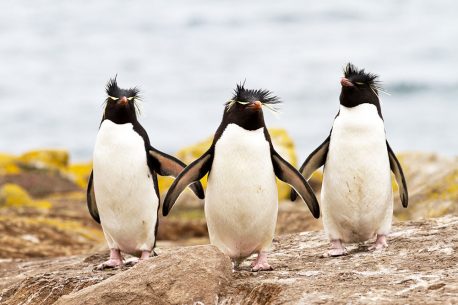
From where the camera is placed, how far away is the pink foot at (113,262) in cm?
829

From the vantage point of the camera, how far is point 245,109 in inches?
295

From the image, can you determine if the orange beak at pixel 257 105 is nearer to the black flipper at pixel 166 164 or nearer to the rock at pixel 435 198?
the black flipper at pixel 166 164

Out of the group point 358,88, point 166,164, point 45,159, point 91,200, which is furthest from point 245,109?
point 45,159

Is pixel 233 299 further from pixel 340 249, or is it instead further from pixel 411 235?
pixel 411 235

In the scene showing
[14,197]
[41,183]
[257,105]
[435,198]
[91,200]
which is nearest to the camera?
[257,105]

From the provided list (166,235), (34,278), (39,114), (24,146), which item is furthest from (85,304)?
(39,114)

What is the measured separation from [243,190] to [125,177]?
130 cm

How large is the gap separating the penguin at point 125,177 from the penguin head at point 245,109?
1093 millimetres

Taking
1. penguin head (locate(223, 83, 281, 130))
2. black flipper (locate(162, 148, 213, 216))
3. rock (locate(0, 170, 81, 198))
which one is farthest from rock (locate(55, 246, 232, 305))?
rock (locate(0, 170, 81, 198))

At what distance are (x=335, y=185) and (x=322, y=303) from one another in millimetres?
2314

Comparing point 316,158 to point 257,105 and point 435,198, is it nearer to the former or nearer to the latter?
point 257,105

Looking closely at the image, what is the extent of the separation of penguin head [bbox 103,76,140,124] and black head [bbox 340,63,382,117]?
1.98 m

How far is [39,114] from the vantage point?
5531 cm

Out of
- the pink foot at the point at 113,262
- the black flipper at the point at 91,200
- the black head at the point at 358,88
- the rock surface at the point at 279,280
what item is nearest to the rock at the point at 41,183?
the black flipper at the point at 91,200
